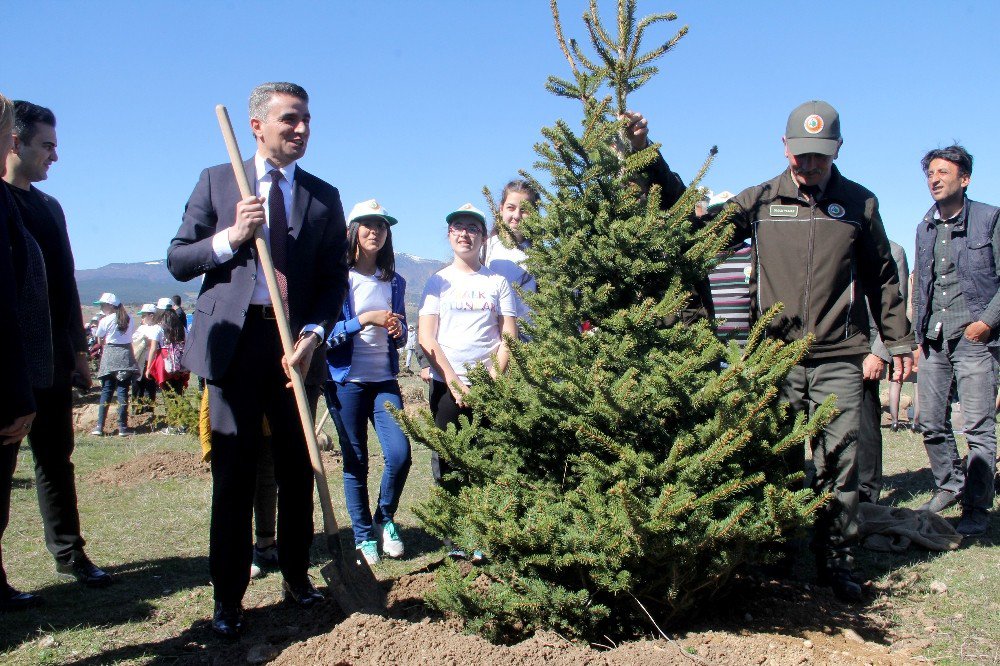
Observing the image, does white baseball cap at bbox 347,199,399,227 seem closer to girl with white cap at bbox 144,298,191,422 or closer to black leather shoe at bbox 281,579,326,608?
black leather shoe at bbox 281,579,326,608

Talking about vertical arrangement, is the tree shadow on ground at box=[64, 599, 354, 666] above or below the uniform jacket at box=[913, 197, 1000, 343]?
below

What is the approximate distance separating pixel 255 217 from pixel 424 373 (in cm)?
227

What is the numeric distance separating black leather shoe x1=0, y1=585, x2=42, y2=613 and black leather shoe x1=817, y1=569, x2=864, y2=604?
4.13 metres

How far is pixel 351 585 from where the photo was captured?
12.1 feet

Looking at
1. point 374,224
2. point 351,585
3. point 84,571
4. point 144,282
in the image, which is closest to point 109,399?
point 84,571

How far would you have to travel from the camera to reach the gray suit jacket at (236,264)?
11.9ft

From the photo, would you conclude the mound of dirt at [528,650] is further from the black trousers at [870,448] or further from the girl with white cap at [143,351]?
the girl with white cap at [143,351]

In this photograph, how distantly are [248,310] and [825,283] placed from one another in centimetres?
298

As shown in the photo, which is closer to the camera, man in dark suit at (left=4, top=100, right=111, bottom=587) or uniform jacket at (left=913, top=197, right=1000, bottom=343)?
man in dark suit at (left=4, top=100, right=111, bottom=587)

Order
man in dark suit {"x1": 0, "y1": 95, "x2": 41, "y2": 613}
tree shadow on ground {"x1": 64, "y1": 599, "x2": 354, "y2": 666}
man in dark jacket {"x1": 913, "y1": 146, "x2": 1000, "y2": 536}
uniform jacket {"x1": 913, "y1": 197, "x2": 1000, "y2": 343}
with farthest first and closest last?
uniform jacket {"x1": 913, "y1": 197, "x2": 1000, "y2": 343}
man in dark jacket {"x1": 913, "y1": 146, "x2": 1000, "y2": 536}
tree shadow on ground {"x1": 64, "y1": 599, "x2": 354, "y2": 666}
man in dark suit {"x1": 0, "y1": 95, "x2": 41, "y2": 613}

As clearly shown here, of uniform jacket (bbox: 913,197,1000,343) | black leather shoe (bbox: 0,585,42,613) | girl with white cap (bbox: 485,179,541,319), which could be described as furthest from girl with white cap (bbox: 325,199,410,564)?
uniform jacket (bbox: 913,197,1000,343)

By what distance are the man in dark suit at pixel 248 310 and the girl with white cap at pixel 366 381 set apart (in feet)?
4.13

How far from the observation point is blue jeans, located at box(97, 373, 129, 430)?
13.2 meters

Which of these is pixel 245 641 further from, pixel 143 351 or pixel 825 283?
pixel 143 351
